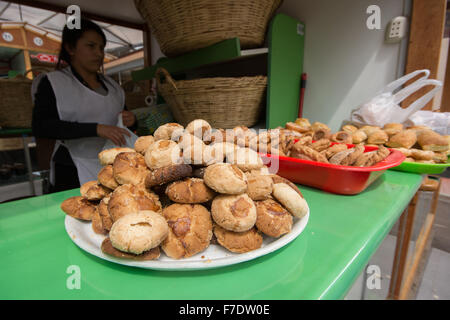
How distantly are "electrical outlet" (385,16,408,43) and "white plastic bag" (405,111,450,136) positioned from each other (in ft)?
1.56

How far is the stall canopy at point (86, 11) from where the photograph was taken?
221 centimetres

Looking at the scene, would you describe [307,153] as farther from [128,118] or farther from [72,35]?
[72,35]

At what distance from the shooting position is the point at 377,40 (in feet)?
5.01

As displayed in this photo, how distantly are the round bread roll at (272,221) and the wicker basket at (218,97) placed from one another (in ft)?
3.37

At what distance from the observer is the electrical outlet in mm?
1416

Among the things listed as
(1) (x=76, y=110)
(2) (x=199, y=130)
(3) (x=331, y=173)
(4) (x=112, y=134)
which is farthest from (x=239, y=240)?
(1) (x=76, y=110)

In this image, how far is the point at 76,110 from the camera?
151 centimetres

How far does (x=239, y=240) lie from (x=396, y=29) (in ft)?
5.56

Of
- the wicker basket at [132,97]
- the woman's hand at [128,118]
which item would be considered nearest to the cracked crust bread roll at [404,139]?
the woman's hand at [128,118]

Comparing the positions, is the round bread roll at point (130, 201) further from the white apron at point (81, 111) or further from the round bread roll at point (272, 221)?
the white apron at point (81, 111)

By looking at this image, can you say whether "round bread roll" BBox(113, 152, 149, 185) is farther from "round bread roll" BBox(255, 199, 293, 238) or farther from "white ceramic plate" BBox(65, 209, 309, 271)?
"round bread roll" BBox(255, 199, 293, 238)

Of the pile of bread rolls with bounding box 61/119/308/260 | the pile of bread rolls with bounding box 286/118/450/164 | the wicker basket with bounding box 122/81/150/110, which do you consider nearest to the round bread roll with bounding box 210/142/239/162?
the pile of bread rolls with bounding box 61/119/308/260
